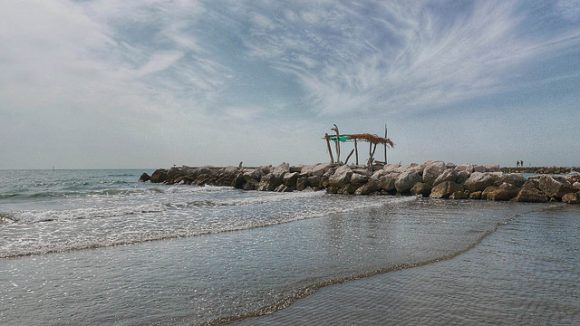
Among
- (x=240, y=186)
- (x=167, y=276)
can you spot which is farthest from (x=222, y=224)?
(x=240, y=186)

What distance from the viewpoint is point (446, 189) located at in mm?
21703

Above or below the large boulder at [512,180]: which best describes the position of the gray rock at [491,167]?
above

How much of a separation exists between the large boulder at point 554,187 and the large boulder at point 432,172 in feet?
18.1

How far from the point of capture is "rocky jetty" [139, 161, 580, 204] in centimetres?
1925

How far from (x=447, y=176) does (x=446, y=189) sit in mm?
1337

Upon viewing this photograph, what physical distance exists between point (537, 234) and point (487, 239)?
1.72m

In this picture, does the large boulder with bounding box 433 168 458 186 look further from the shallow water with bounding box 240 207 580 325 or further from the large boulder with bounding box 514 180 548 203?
the shallow water with bounding box 240 207 580 325

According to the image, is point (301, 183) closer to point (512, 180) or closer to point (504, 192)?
point (504, 192)

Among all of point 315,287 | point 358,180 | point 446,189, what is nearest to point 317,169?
point 358,180

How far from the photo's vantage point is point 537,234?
945cm

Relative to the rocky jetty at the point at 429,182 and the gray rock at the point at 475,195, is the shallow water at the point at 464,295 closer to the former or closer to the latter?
the rocky jetty at the point at 429,182

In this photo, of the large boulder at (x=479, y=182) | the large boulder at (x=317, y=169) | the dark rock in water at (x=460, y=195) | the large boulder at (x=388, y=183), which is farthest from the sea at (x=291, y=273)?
the large boulder at (x=317, y=169)

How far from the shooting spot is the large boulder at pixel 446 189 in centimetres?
2155

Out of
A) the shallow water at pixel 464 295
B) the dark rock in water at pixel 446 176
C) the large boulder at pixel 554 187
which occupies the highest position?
the dark rock in water at pixel 446 176
